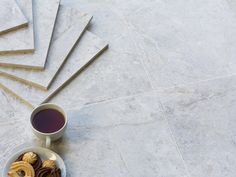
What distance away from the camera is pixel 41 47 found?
2428mm

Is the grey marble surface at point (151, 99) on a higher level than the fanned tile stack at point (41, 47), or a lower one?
lower

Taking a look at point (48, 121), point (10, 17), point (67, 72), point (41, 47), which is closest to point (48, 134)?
point (48, 121)

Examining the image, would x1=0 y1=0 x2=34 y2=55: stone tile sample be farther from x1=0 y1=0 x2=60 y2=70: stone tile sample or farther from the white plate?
the white plate

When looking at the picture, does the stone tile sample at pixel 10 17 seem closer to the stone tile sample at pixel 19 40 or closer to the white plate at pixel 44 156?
the stone tile sample at pixel 19 40

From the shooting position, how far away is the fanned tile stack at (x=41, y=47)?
234 centimetres

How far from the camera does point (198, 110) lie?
2.38 metres

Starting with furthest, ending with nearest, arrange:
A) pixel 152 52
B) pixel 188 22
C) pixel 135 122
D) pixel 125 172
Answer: pixel 188 22 < pixel 152 52 < pixel 135 122 < pixel 125 172

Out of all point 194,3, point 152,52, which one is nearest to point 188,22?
point 194,3

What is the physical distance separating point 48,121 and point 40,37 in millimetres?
607

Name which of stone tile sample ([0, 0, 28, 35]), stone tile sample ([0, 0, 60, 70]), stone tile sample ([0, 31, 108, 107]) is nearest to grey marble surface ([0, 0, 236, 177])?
stone tile sample ([0, 31, 108, 107])

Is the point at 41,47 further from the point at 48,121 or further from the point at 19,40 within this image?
the point at 48,121

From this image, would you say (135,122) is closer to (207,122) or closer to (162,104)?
(162,104)

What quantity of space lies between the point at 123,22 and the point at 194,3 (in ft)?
1.84

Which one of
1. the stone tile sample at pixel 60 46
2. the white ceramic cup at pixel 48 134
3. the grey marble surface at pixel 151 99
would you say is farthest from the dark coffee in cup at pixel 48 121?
the stone tile sample at pixel 60 46
